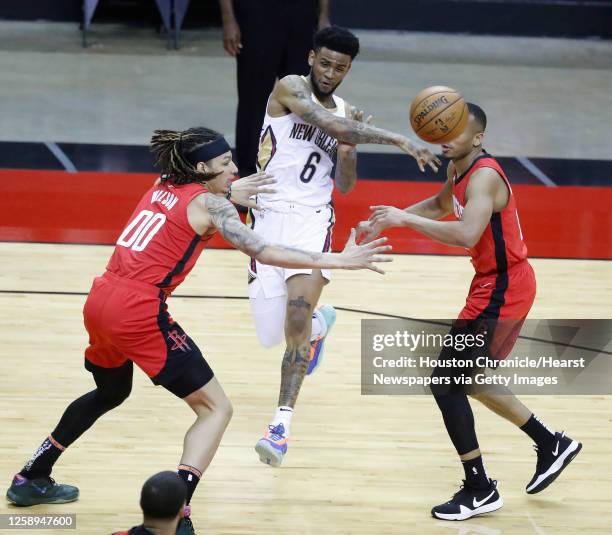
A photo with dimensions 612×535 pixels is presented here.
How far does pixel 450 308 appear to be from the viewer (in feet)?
24.6

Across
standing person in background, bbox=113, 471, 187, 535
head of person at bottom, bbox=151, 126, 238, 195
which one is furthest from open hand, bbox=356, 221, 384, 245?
standing person in background, bbox=113, 471, 187, 535

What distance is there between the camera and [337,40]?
5.77m

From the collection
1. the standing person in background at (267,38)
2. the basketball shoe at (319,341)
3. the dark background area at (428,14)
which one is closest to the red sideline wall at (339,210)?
the standing person in background at (267,38)

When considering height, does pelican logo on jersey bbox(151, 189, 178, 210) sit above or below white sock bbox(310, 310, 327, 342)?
above

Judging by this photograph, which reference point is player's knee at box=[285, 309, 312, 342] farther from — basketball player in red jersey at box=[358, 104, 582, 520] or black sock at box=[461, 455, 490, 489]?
black sock at box=[461, 455, 490, 489]

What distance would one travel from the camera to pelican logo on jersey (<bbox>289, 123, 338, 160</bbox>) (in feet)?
19.6

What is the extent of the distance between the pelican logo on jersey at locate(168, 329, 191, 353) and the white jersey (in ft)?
4.96

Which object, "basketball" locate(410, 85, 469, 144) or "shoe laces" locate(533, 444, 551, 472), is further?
"shoe laces" locate(533, 444, 551, 472)

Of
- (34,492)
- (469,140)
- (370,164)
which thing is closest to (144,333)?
(34,492)

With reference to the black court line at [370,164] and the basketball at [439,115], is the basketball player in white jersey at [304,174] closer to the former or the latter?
the basketball at [439,115]

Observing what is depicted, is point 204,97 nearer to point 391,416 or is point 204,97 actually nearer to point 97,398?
point 391,416

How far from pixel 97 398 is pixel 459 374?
146 centimetres

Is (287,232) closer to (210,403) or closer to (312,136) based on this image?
Answer: (312,136)

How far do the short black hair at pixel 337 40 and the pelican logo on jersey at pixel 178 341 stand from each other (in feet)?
6.28
